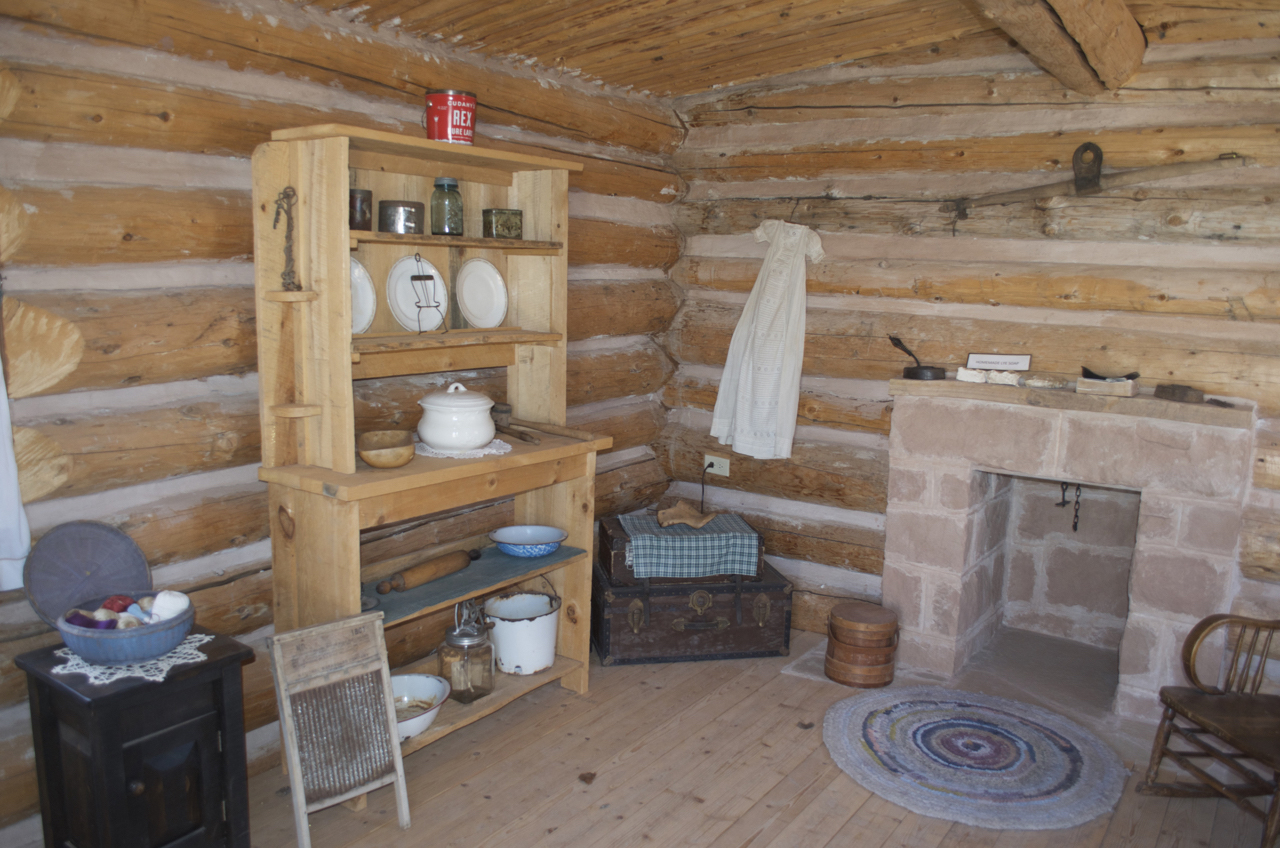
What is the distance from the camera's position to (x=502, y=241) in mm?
3434

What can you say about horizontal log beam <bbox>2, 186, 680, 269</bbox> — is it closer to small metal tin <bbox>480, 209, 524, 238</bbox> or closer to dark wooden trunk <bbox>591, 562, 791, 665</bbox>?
small metal tin <bbox>480, 209, 524, 238</bbox>

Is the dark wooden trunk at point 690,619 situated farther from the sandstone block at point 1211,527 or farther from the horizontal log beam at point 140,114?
the horizontal log beam at point 140,114

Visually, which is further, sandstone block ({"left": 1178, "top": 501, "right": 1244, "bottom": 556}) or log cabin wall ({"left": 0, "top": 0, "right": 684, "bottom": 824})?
sandstone block ({"left": 1178, "top": 501, "right": 1244, "bottom": 556})

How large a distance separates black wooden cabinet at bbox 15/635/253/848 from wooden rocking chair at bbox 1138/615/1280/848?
9.88 ft

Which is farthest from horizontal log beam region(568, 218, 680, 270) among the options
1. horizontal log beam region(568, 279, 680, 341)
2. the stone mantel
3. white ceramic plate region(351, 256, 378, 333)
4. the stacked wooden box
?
the stacked wooden box

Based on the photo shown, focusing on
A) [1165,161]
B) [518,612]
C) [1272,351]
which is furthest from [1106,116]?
[518,612]

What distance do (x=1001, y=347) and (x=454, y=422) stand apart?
246cm

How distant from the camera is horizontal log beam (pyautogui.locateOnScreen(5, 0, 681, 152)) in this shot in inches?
103

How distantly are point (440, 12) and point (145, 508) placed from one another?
1.93 metres

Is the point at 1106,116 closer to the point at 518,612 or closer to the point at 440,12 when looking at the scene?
the point at 440,12

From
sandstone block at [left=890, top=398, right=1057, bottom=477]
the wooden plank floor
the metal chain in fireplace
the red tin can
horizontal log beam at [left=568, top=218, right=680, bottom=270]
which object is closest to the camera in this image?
the wooden plank floor

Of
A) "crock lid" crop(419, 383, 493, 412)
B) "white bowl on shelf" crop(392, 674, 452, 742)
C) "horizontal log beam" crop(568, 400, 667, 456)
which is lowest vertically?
"white bowl on shelf" crop(392, 674, 452, 742)

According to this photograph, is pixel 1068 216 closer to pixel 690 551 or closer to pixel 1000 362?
pixel 1000 362

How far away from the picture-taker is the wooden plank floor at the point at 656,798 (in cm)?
302
